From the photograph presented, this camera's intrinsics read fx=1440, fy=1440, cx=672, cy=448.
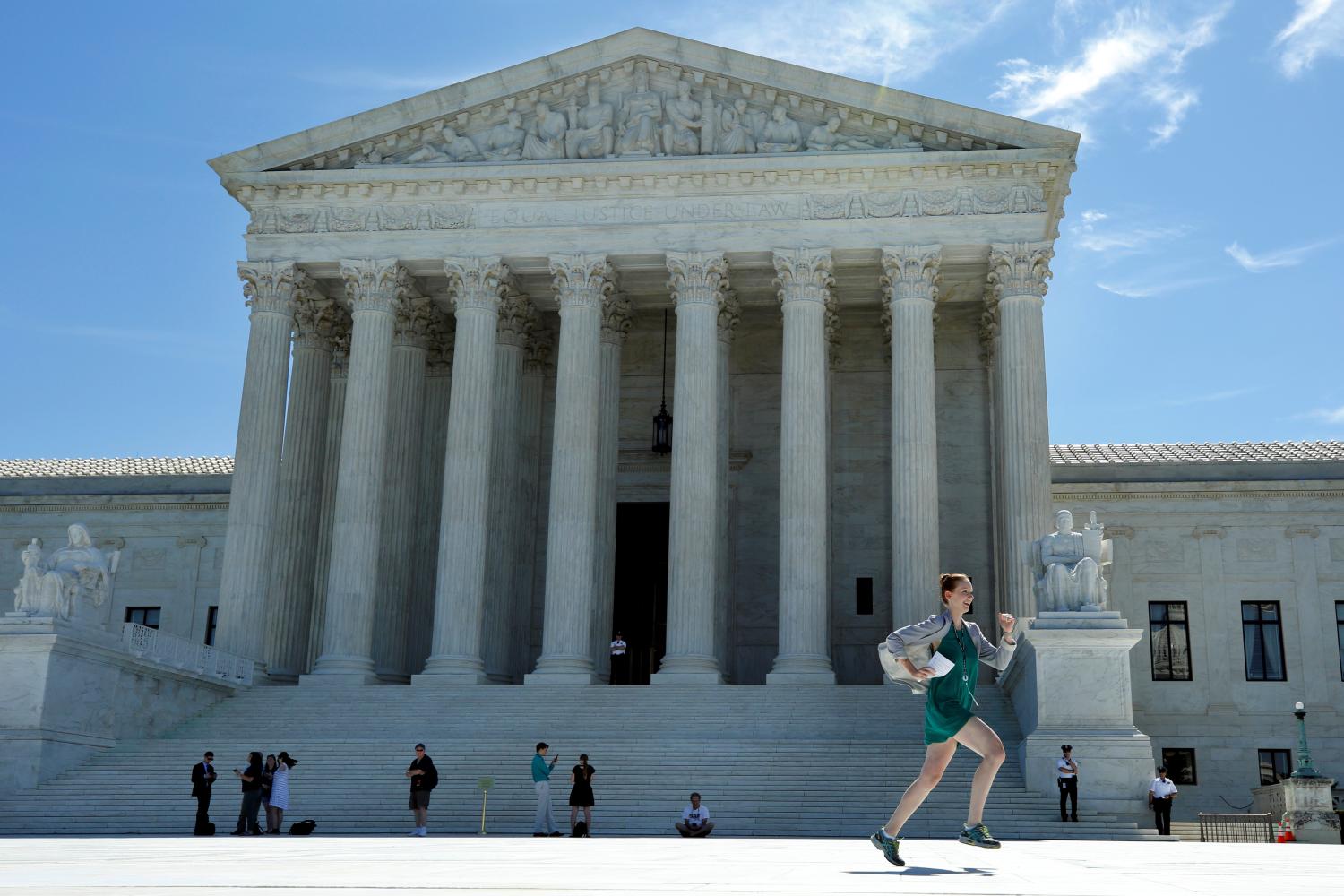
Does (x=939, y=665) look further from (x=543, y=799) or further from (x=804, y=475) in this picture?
(x=804, y=475)

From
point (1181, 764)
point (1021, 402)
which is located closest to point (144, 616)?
point (1021, 402)

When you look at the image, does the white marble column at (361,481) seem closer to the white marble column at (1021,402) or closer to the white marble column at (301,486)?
the white marble column at (301,486)

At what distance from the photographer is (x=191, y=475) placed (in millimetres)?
51750

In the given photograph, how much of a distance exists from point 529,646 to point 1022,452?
16736 mm

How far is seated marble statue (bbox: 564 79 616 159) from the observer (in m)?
41.9

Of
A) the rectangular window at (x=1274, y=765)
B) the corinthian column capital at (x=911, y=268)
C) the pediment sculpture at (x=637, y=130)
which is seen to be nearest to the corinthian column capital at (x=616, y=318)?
the pediment sculpture at (x=637, y=130)

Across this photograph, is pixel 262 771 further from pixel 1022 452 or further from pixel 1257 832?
pixel 1022 452

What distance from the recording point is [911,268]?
4000 centimetres

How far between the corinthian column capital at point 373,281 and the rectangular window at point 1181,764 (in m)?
27.0

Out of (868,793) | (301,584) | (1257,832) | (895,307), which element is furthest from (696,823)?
(301,584)

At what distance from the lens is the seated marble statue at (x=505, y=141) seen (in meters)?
42.2

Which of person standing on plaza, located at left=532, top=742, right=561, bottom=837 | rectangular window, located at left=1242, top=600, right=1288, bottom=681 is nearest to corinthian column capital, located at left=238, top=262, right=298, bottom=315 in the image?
person standing on plaza, located at left=532, top=742, right=561, bottom=837

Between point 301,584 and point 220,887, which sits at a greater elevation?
point 301,584

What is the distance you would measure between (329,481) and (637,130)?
14.6 meters
